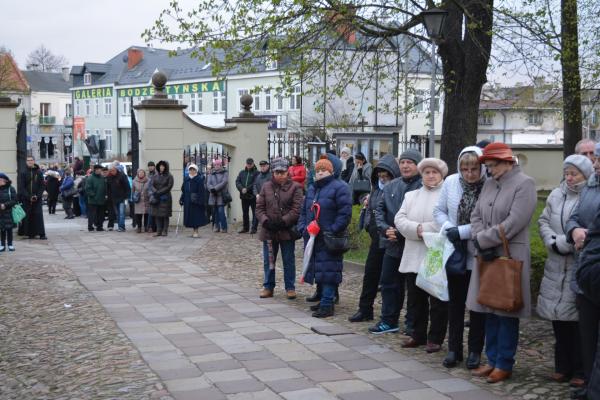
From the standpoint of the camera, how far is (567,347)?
6270mm

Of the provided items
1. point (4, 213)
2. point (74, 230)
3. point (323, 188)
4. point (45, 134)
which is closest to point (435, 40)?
point (323, 188)

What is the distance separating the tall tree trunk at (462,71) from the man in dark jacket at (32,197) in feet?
29.0

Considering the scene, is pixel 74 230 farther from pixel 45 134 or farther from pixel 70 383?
pixel 45 134

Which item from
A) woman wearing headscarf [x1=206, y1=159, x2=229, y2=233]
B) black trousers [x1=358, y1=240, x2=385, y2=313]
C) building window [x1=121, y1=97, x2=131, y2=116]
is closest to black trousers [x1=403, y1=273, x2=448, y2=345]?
black trousers [x1=358, y1=240, x2=385, y2=313]

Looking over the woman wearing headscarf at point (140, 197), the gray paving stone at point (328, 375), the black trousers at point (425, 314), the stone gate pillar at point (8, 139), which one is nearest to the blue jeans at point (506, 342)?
the black trousers at point (425, 314)

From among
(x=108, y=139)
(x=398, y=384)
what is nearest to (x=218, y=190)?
(x=398, y=384)

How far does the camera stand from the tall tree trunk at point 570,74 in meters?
15.3

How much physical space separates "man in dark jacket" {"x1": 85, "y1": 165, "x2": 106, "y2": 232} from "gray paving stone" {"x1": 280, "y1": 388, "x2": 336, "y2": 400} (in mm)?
14156

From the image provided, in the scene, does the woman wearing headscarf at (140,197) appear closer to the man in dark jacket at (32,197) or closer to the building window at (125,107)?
the man in dark jacket at (32,197)

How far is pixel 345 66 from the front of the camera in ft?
50.8

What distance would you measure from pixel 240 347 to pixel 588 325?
10.8 feet

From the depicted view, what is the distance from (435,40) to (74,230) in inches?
435

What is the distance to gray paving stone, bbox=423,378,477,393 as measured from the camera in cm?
617

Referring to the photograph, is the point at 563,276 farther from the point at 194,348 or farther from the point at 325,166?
the point at 325,166
